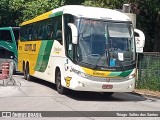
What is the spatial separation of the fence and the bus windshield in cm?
351

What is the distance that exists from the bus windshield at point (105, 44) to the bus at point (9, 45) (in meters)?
14.2

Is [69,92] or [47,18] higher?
[47,18]

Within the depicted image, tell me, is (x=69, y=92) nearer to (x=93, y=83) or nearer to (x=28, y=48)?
(x=93, y=83)

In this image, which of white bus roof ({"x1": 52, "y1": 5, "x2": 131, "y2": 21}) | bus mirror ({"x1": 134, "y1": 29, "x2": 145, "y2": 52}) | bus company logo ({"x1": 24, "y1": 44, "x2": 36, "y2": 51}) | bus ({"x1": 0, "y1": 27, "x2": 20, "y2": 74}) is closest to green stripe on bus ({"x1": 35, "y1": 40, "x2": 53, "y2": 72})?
bus company logo ({"x1": 24, "y1": 44, "x2": 36, "y2": 51})

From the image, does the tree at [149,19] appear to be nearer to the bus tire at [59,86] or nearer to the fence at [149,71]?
the fence at [149,71]

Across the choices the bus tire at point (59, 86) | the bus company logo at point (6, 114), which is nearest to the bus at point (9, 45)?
the bus tire at point (59, 86)

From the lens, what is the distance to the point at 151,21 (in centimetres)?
3375

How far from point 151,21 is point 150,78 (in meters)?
15.3

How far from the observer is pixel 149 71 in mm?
19234

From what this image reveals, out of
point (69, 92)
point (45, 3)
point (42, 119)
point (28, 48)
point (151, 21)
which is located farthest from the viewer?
point (45, 3)

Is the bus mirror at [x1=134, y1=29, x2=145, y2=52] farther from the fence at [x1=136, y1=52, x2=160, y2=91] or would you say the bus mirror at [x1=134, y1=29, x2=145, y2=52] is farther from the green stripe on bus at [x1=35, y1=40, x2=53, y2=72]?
the green stripe on bus at [x1=35, y1=40, x2=53, y2=72]

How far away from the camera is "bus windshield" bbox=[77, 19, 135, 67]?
14.9m

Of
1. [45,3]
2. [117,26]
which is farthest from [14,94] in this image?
[45,3]

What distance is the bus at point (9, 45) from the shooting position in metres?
28.7
